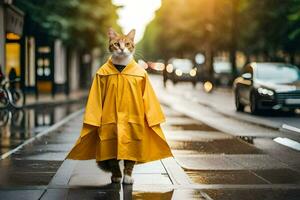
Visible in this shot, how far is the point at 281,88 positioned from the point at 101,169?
474 inches

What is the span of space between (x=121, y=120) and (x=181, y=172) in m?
1.61

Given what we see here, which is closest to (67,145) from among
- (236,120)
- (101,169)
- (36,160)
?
(36,160)

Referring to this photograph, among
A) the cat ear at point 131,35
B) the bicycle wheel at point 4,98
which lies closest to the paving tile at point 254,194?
the cat ear at point 131,35

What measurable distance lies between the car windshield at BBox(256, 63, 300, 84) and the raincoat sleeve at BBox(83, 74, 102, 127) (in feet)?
45.0

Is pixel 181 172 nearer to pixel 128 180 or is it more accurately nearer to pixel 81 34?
pixel 128 180

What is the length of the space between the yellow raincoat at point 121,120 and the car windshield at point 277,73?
13.5m

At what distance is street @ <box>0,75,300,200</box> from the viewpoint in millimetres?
7465

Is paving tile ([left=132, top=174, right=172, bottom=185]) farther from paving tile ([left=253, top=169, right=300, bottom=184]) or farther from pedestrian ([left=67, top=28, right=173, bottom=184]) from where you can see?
paving tile ([left=253, top=169, right=300, bottom=184])

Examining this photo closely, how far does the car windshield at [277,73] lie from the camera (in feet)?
69.9

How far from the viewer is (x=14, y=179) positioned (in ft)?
27.7

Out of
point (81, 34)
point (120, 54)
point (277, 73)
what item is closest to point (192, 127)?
point (277, 73)

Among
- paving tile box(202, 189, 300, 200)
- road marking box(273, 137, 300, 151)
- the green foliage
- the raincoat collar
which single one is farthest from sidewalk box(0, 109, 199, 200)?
the green foliage

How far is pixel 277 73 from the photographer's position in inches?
855

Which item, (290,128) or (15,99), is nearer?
(290,128)
